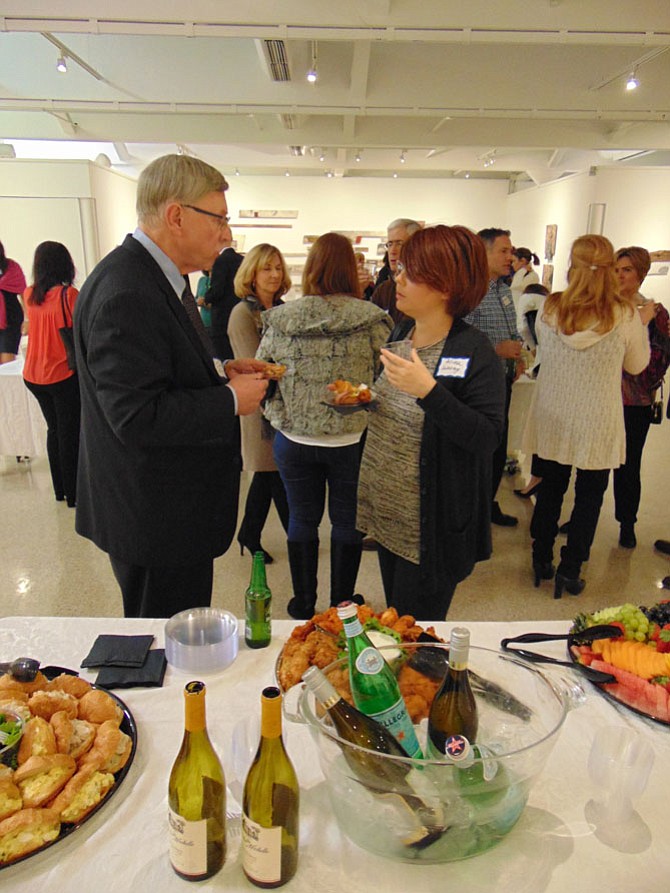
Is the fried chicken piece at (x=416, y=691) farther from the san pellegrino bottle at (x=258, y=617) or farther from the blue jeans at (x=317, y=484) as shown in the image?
the blue jeans at (x=317, y=484)

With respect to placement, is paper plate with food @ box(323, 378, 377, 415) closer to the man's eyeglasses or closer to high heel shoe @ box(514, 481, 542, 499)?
the man's eyeglasses

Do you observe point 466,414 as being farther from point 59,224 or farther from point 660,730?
point 59,224

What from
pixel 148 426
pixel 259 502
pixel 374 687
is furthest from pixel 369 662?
pixel 259 502

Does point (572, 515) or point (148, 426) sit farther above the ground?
point (148, 426)

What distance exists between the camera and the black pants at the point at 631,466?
3.29 metres

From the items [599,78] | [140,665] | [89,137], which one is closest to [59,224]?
[89,137]

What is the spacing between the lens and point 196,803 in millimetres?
740

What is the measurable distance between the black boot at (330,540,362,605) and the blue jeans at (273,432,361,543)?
4 centimetres

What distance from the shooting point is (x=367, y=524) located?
1.87 m

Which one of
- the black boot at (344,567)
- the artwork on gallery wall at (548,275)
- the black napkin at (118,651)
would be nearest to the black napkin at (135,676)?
the black napkin at (118,651)

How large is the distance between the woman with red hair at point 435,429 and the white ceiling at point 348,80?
3310 millimetres

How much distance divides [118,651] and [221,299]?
2888mm

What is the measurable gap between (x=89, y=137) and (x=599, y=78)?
225 inches

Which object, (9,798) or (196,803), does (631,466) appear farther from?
(9,798)
